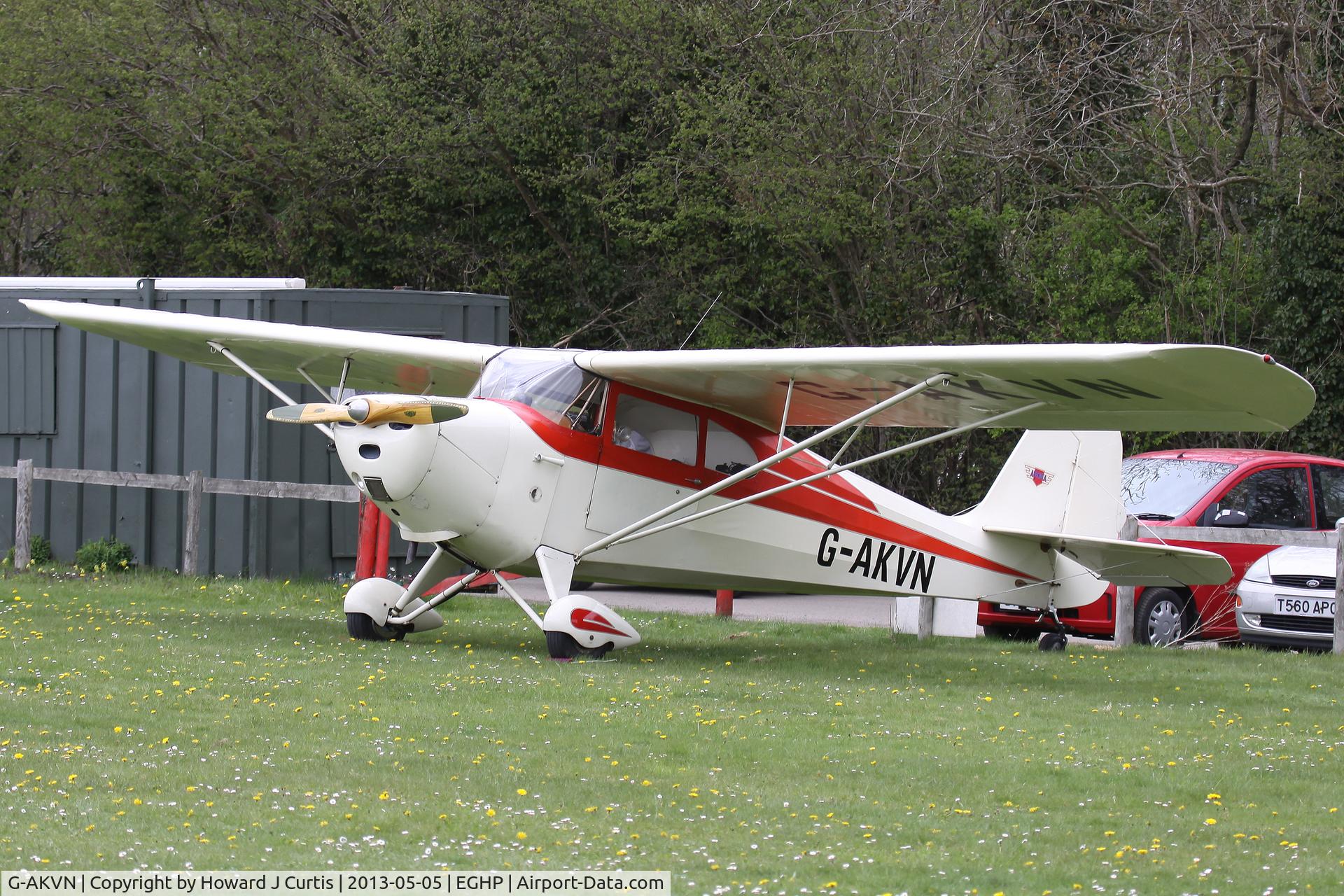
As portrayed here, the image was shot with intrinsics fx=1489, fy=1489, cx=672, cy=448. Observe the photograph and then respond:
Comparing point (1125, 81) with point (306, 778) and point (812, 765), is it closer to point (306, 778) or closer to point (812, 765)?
point (812, 765)

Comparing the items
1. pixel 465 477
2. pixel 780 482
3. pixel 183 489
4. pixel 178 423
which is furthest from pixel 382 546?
pixel 465 477

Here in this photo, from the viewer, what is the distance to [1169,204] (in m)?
22.7

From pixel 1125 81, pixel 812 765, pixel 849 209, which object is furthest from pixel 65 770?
pixel 1125 81

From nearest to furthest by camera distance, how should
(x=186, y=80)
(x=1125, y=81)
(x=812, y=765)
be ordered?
(x=812, y=765), (x=1125, y=81), (x=186, y=80)

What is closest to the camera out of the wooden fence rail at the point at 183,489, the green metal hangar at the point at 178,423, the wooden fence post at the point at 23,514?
the wooden fence rail at the point at 183,489

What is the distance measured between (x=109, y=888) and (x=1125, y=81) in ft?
65.9

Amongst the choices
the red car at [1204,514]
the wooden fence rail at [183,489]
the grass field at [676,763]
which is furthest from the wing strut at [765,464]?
the wooden fence rail at [183,489]

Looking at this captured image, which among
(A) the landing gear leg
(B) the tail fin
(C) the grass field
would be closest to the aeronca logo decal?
(B) the tail fin

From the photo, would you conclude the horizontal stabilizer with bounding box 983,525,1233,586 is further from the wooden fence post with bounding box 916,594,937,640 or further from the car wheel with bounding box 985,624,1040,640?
the car wheel with bounding box 985,624,1040,640

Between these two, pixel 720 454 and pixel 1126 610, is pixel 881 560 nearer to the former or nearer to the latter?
pixel 720 454

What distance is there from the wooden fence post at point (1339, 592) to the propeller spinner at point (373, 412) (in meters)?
7.45

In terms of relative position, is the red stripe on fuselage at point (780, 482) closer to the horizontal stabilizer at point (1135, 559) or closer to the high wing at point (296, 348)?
the horizontal stabilizer at point (1135, 559)

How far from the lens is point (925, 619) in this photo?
13.5 m

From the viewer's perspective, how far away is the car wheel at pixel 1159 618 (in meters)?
13.1
